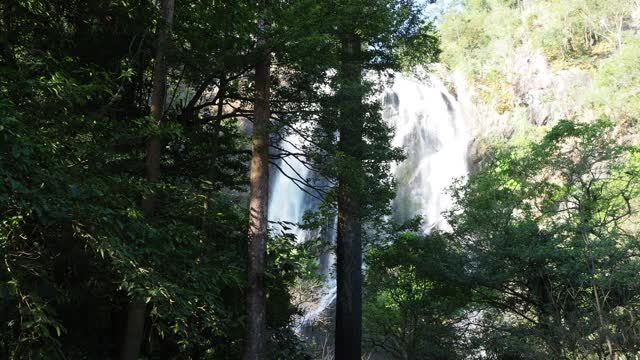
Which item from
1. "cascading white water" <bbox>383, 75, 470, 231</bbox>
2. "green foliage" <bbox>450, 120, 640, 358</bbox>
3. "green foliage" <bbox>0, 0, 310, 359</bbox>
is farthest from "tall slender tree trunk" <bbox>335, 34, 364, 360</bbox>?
"cascading white water" <bbox>383, 75, 470, 231</bbox>

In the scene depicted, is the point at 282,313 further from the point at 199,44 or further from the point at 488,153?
the point at 488,153

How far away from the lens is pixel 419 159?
29.9m

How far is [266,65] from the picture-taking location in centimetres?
803

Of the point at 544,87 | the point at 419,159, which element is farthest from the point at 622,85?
the point at 419,159

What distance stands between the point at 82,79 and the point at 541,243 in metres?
9.85

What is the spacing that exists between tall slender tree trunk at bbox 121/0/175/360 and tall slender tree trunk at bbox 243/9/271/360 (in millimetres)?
1270

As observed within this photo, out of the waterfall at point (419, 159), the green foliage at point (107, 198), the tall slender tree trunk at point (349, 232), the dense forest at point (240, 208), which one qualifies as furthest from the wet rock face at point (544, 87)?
the green foliage at point (107, 198)

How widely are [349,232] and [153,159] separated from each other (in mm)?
5201

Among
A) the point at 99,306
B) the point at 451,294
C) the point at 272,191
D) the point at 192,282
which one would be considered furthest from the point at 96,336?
the point at 272,191

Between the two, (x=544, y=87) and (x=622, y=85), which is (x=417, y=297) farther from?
(x=544, y=87)

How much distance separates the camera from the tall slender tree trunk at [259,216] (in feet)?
23.9

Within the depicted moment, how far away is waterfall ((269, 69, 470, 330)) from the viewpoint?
27.6 meters

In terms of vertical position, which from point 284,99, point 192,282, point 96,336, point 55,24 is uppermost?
point 284,99

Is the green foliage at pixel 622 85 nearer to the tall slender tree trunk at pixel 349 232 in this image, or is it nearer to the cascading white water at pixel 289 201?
the cascading white water at pixel 289 201
